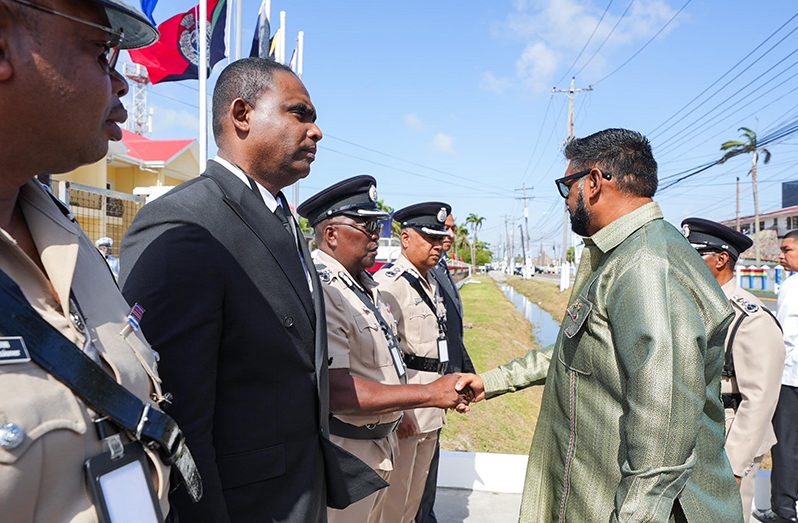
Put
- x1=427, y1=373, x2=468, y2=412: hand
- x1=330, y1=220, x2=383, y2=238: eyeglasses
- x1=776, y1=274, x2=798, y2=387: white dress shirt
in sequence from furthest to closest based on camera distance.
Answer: x1=776, y1=274, x2=798, y2=387: white dress shirt
x1=330, y1=220, x2=383, y2=238: eyeglasses
x1=427, y1=373, x2=468, y2=412: hand

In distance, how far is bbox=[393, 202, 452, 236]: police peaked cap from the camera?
458cm

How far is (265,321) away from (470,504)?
11.4 ft

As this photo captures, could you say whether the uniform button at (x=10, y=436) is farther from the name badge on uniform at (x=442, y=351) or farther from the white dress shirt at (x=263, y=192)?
the name badge on uniform at (x=442, y=351)

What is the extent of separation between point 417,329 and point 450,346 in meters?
0.63

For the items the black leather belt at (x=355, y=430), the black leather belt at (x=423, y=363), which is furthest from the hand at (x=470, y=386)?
the black leather belt at (x=423, y=363)

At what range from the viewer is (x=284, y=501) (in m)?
1.67

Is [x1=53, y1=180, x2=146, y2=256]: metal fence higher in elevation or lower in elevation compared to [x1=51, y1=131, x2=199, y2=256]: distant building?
lower

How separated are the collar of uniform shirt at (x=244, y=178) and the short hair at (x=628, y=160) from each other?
49.0 inches

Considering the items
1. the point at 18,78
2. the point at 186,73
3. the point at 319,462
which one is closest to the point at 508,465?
the point at 319,462

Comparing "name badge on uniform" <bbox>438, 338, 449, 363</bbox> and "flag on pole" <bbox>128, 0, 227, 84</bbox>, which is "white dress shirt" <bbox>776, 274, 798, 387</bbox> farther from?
"flag on pole" <bbox>128, 0, 227, 84</bbox>

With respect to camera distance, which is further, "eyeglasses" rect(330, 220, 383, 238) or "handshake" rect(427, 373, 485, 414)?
"eyeglasses" rect(330, 220, 383, 238)

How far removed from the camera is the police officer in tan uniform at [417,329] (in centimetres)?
355

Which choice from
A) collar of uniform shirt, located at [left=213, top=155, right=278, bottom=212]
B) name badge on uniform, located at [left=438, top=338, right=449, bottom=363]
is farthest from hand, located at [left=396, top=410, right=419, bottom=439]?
collar of uniform shirt, located at [left=213, top=155, right=278, bottom=212]

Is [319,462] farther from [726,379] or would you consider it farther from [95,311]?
[726,379]
